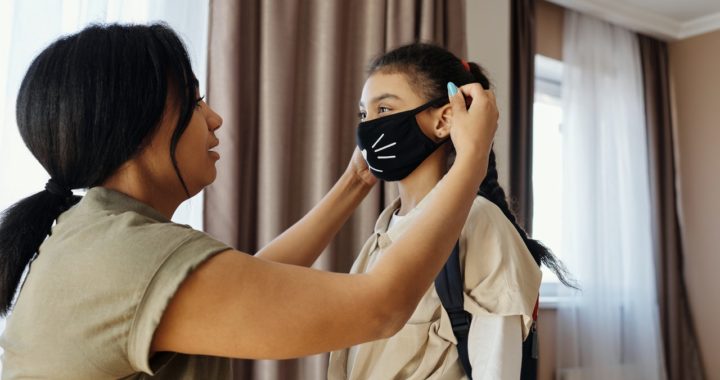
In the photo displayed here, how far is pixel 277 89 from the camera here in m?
2.24

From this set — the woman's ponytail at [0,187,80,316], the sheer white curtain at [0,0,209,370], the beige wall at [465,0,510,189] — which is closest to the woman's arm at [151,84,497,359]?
the woman's ponytail at [0,187,80,316]

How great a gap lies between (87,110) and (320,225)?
59cm

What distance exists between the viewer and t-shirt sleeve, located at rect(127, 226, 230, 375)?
0.68 m

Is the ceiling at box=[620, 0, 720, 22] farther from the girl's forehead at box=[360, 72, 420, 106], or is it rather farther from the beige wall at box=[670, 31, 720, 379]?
the girl's forehead at box=[360, 72, 420, 106]

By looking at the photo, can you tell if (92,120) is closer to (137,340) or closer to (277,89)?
(137,340)

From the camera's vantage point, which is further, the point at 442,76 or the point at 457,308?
the point at 442,76

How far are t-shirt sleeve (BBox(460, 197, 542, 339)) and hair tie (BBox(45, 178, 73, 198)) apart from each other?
66 cm

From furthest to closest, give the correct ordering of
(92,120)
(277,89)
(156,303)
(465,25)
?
(465,25) < (277,89) < (92,120) < (156,303)

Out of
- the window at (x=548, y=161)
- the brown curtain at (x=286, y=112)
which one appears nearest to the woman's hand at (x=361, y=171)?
the brown curtain at (x=286, y=112)

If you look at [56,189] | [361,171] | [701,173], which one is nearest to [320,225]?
[361,171]

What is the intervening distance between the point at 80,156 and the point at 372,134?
65 cm

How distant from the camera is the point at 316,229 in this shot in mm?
1290

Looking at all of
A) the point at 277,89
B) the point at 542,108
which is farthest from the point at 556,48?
the point at 277,89

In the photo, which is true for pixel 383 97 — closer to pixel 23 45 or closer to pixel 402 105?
pixel 402 105
